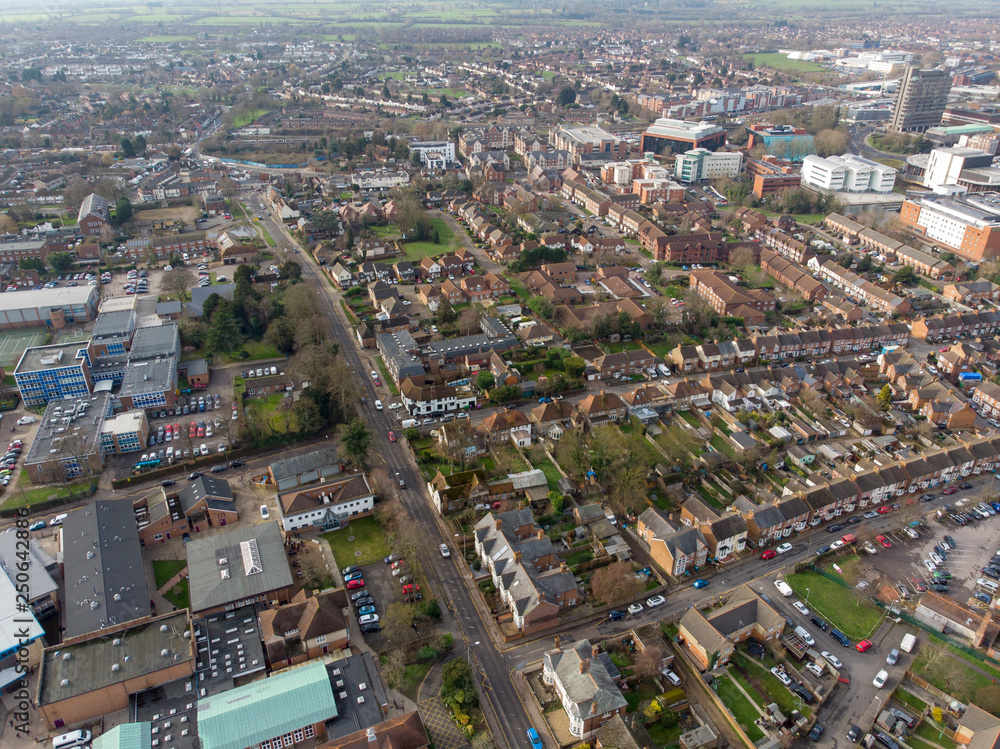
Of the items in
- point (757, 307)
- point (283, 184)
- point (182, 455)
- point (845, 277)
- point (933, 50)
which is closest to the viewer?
point (182, 455)

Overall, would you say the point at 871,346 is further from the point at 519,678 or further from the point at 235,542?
the point at 235,542

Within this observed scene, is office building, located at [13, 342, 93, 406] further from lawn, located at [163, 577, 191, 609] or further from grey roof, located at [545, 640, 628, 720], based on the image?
grey roof, located at [545, 640, 628, 720]

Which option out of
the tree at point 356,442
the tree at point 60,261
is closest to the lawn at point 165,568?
the tree at point 356,442

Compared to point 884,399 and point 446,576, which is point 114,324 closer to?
point 446,576

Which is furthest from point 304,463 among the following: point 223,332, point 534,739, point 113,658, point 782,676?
point 782,676

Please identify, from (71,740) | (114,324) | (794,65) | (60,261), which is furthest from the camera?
(794,65)

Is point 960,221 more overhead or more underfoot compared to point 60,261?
more overhead

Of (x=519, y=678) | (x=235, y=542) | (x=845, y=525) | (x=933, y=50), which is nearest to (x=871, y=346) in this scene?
(x=845, y=525)

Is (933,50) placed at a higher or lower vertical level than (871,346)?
higher
